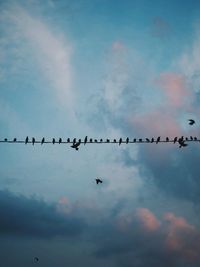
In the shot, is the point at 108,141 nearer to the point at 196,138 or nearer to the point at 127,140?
the point at 127,140

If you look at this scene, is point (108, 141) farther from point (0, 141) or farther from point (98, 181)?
point (0, 141)

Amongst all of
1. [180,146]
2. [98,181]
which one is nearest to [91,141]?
[98,181]

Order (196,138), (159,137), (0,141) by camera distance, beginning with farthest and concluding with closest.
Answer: (159,137)
(196,138)
(0,141)

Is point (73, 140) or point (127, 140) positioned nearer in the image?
point (73, 140)

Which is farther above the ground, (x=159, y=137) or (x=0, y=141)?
(x=159, y=137)

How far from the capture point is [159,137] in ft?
107

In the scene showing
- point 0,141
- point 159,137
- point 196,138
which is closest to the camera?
point 0,141

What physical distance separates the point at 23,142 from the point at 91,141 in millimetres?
5569

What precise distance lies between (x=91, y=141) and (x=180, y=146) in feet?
23.6

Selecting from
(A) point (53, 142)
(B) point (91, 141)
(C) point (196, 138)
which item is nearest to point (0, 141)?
(A) point (53, 142)

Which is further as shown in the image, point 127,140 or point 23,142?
point 127,140

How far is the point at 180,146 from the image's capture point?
31.0 m

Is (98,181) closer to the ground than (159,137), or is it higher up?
closer to the ground

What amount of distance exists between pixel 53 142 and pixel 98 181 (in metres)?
5.66
